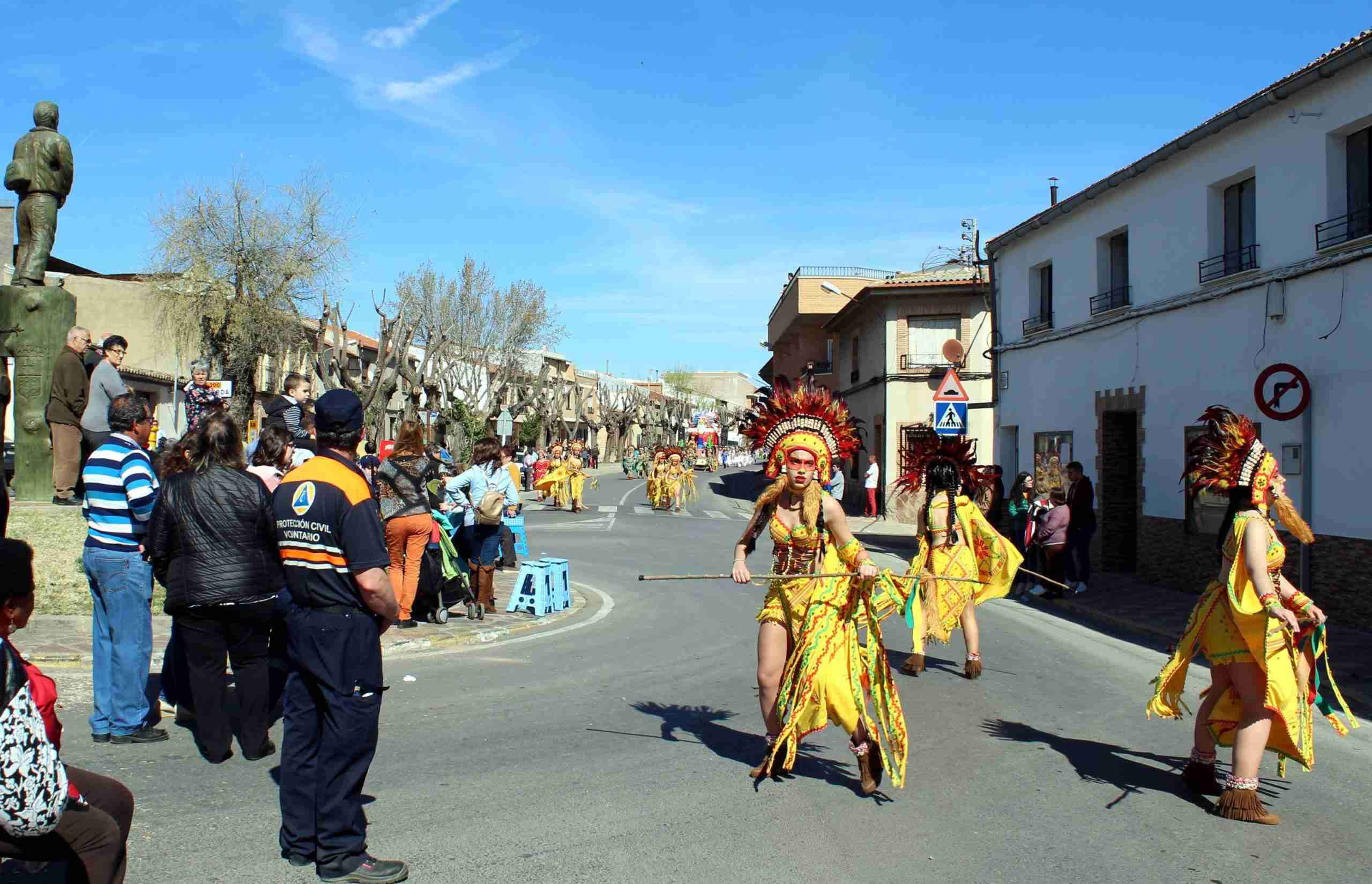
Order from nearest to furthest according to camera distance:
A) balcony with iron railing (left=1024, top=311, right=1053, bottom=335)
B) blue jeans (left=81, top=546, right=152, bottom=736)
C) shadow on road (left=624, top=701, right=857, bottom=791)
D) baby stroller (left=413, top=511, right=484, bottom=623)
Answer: shadow on road (left=624, top=701, right=857, bottom=791)
blue jeans (left=81, top=546, right=152, bottom=736)
baby stroller (left=413, top=511, right=484, bottom=623)
balcony with iron railing (left=1024, top=311, right=1053, bottom=335)

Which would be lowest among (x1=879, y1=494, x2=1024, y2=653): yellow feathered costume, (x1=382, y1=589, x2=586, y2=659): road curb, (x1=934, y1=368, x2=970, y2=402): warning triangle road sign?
(x1=382, y1=589, x2=586, y2=659): road curb

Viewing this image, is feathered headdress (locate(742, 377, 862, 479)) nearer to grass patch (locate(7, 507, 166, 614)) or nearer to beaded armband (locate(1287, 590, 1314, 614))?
beaded armband (locate(1287, 590, 1314, 614))

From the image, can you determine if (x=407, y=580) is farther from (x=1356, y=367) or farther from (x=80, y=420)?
(x=1356, y=367)

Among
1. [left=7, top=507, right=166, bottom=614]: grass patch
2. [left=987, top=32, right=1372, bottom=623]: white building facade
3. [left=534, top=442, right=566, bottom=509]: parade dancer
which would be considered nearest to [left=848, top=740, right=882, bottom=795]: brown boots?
[left=7, top=507, right=166, bottom=614]: grass patch

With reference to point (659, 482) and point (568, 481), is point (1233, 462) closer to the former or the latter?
point (568, 481)

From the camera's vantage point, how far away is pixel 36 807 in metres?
2.84

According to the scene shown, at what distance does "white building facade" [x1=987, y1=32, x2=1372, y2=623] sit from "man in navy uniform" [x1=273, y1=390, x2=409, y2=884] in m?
10.8

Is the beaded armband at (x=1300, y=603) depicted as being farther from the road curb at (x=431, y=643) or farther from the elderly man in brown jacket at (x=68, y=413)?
the elderly man in brown jacket at (x=68, y=413)

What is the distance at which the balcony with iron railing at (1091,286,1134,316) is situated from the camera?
1681 centimetres

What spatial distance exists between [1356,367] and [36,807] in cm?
1269

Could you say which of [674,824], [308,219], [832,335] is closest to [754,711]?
[674,824]

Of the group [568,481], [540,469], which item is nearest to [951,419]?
[568,481]

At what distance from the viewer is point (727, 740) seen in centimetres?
643

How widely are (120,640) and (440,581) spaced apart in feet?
14.6
